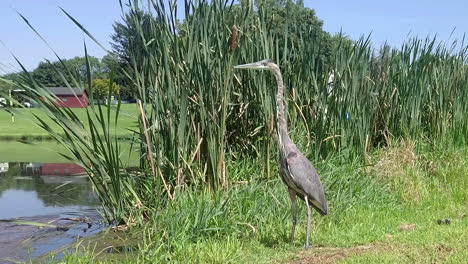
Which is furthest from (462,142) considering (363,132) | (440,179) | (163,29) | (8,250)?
(8,250)

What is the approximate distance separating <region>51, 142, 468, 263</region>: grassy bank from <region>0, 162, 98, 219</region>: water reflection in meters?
1.53

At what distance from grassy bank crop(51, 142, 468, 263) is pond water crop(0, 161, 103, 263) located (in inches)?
25.9

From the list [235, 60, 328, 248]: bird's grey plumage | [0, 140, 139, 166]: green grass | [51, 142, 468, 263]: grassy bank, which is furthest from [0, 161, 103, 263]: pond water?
[235, 60, 328, 248]: bird's grey plumage

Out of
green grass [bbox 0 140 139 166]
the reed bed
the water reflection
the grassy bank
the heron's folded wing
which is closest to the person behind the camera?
the grassy bank

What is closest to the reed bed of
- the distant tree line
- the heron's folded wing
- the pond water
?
the distant tree line

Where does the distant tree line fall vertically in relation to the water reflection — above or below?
above

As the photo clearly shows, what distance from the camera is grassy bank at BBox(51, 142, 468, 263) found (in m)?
4.48

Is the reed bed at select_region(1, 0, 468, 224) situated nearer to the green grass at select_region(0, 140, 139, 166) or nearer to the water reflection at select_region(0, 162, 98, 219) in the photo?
the water reflection at select_region(0, 162, 98, 219)

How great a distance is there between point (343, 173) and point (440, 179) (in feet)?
6.10

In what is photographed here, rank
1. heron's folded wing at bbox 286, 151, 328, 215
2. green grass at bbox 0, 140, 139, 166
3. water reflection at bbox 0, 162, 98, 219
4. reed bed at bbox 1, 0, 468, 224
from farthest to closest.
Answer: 1. green grass at bbox 0, 140, 139, 166
2. water reflection at bbox 0, 162, 98, 219
3. reed bed at bbox 1, 0, 468, 224
4. heron's folded wing at bbox 286, 151, 328, 215

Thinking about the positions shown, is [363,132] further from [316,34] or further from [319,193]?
[319,193]

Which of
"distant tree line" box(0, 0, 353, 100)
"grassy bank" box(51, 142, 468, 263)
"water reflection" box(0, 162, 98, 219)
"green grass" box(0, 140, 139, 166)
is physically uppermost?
"distant tree line" box(0, 0, 353, 100)

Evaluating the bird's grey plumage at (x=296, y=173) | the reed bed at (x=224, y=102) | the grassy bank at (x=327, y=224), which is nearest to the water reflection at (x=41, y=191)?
the reed bed at (x=224, y=102)

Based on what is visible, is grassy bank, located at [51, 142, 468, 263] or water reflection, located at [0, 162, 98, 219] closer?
grassy bank, located at [51, 142, 468, 263]
